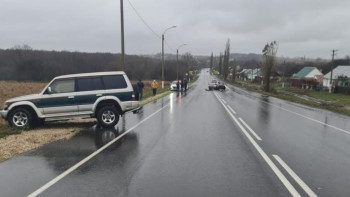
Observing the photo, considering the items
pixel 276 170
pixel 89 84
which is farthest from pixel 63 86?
pixel 276 170

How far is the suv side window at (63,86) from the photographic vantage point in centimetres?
1173

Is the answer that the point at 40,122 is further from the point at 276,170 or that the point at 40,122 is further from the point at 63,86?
the point at 276,170

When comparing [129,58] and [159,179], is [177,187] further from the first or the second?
[129,58]

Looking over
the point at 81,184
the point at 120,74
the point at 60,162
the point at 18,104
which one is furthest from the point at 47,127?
the point at 81,184

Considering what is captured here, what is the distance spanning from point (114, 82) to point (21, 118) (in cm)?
363

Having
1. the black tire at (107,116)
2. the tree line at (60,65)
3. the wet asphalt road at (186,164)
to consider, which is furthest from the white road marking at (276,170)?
the tree line at (60,65)

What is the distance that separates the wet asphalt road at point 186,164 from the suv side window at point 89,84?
5.72 ft

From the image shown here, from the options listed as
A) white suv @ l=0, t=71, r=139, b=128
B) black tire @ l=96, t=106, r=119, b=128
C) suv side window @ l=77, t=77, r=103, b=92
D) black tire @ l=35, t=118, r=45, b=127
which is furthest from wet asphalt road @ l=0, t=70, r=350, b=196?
black tire @ l=35, t=118, r=45, b=127

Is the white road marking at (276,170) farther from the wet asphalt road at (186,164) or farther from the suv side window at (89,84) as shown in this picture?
the suv side window at (89,84)

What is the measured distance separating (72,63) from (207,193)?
366 ft

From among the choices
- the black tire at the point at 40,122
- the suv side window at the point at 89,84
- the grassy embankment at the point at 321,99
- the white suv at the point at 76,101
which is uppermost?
the suv side window at the point at 89,84

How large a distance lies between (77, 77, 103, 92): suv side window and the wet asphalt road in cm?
174

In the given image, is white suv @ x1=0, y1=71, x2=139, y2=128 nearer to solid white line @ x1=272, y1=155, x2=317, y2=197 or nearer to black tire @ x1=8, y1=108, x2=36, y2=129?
black tire @ x1=8, y1=108, x2=36, y2=129

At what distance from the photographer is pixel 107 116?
1191cm
